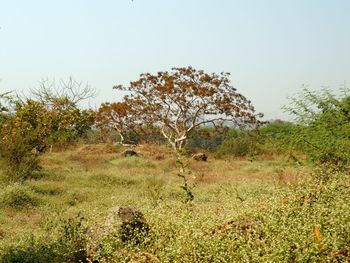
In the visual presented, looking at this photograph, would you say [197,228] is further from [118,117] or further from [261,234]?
[118,117]

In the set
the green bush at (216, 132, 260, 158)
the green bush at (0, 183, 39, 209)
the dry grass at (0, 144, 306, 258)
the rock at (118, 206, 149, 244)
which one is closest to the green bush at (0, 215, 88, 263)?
the dry grass at (0, 144, 306, 258)

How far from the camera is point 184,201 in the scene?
8.60 metres

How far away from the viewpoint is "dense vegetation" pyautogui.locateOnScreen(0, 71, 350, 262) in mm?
5598

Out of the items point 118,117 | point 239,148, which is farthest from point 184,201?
point 118,117

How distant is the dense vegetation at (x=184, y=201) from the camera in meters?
5.60

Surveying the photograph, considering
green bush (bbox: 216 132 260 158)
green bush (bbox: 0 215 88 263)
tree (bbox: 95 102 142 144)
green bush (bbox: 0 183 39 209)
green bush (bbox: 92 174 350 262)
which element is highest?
tree (bbox: 95 102 142 144)

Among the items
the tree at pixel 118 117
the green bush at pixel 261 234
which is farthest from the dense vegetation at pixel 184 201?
the tree at pixel 118 117

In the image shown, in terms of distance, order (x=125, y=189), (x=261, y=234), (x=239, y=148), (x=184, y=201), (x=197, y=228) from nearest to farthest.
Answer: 1. (x=261, y=234)
2. (x=197, y=228)
3. (x=184, y=201)
4. (x=125, y=189)
5. (x=239, y=148)

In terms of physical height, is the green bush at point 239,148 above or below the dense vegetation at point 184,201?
above

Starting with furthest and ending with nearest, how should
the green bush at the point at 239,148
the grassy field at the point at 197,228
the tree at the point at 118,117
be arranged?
1. the tree at the point at 118,117
2. the green bush at the point at 239,148
3. the grassy field at the point at 197,228

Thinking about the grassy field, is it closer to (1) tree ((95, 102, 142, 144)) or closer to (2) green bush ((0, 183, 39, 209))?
(2) green bush ((0, 183, 39, 209))

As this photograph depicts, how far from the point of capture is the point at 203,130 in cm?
3441

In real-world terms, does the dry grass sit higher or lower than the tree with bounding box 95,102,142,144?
lower

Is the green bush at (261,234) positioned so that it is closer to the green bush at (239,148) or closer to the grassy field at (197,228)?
the grassy field at (197,228)
